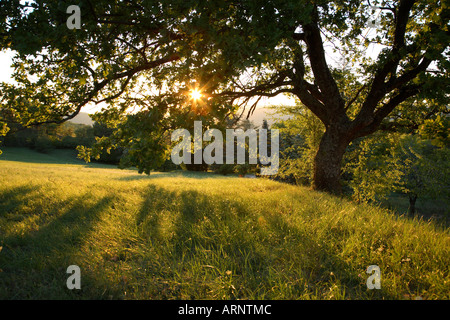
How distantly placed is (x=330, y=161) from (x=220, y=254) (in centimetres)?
679

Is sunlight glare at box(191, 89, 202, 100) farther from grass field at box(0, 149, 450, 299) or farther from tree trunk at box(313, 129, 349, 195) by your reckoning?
tree trunk at box(313, 129, 349, 195)

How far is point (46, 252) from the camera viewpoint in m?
3.52

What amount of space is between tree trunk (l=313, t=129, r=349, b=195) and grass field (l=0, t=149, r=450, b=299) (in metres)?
3.65

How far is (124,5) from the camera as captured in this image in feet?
16.3

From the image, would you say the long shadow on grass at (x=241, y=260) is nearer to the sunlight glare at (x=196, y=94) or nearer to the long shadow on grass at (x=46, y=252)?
the long shadow on grass at (x=46, y=252)

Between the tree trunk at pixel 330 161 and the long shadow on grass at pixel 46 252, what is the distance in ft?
25.1

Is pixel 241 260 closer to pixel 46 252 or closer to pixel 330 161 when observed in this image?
pixel 46 252

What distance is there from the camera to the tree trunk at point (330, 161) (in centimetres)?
836

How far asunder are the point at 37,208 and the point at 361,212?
27.0 feet

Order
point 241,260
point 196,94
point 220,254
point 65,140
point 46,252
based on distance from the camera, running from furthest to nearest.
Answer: point 65,140, point 196,94, point 46,252, point 220,254, point 241,260

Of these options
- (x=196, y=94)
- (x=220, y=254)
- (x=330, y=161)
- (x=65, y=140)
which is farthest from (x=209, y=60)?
(x=65, y=140)

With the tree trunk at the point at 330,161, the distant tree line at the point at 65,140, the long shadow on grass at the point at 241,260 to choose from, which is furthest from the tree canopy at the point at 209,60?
the distant tree line at the point at 65,140

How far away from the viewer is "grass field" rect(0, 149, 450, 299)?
2.65 metres

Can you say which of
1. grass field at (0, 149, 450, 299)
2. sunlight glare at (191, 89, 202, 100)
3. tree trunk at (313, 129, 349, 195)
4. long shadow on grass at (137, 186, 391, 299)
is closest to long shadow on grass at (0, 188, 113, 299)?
grass field at (0, 149, 450, 299)
